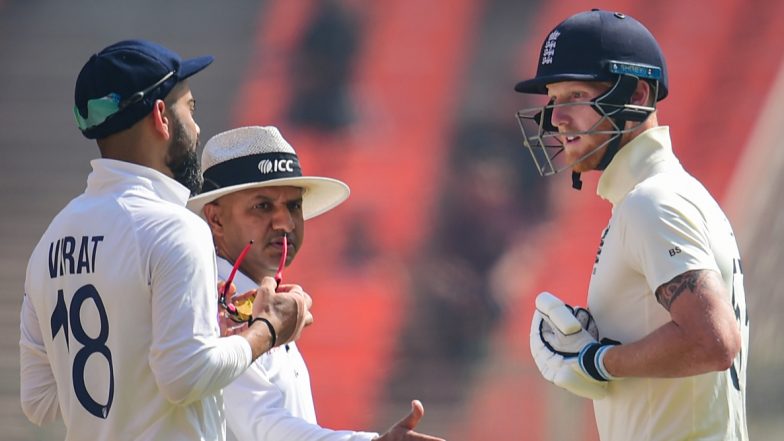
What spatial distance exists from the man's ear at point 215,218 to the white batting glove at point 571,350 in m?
0.91

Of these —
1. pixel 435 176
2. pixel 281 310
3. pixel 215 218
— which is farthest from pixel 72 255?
pixel 435 176

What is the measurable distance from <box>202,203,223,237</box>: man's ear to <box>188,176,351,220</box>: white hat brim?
16mm

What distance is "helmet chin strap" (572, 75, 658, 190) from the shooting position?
9.32ft

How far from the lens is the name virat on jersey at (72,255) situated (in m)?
2.47

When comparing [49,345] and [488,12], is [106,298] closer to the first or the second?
[49,345]

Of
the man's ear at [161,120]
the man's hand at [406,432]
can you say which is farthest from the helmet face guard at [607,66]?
the man's ear at [161,120]

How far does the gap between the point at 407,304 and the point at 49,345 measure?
3.44 metres

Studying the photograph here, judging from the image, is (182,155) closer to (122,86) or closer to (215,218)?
(122,86)

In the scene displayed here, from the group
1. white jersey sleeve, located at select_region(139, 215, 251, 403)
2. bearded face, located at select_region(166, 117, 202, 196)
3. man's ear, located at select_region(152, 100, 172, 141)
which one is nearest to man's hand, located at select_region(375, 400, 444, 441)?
white jersey sleeve, located at select_region(139, 215, 251, 403)

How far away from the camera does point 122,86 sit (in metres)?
2.56

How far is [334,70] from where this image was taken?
6.09m

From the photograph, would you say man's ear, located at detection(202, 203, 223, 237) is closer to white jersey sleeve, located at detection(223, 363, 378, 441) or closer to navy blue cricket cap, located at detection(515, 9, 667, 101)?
white jersey sleeve, located at detection(223, 363, 378, 441)

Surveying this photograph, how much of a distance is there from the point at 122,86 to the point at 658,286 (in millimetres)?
1117

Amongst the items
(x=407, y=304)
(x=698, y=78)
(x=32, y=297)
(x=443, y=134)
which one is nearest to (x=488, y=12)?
(x=443, y=134)
